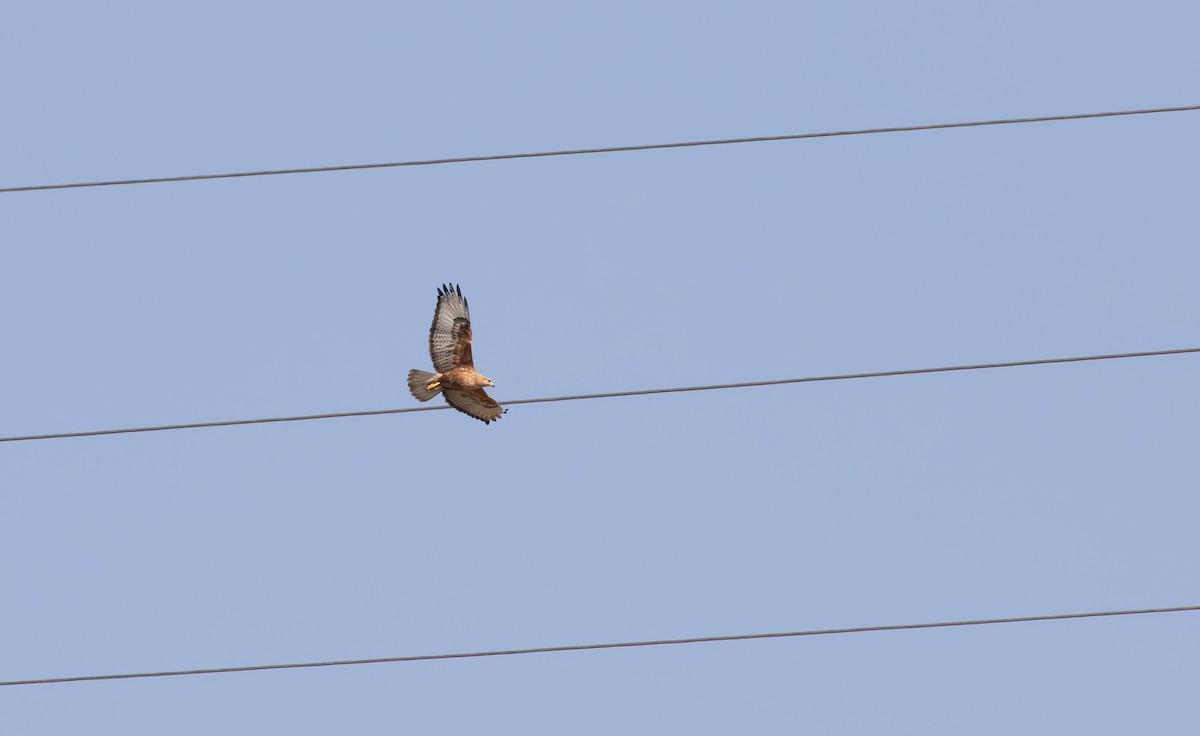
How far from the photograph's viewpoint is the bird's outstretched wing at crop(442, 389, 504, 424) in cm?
1772

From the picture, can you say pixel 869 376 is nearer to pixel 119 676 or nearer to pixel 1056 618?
pixel 1056 618

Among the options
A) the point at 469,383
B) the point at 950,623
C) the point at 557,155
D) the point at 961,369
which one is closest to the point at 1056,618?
the point at 950,623

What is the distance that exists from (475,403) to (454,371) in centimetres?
37

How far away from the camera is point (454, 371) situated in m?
17.9

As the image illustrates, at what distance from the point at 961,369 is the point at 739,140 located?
7.92ft

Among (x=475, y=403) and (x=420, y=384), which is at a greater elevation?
(x=420, y=384)

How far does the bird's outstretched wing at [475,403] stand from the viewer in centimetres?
1772

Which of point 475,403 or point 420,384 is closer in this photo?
point 475,403

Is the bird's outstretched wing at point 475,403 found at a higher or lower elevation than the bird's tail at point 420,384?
lower

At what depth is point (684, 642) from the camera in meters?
14.2

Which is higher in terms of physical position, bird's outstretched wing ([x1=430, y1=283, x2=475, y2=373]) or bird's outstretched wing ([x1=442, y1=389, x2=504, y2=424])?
bird's outstretched wing ([x1=430, y1=283, x2=475, y2=373])

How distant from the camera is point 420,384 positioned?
59.0 feet

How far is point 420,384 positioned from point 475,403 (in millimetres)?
564

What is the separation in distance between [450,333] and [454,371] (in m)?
0.59
